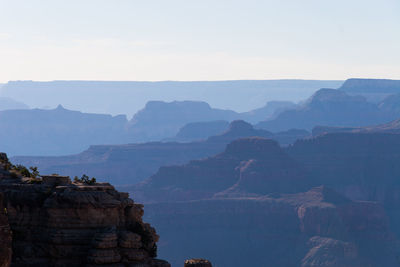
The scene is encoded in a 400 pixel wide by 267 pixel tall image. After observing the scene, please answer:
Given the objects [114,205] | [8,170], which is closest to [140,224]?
[114,205]

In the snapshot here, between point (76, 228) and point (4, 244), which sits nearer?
point (4, 244)

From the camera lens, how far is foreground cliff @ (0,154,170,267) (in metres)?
33.5

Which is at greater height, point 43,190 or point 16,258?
point 43,190

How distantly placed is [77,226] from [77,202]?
2.88 feet

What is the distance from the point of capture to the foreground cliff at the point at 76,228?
110 feet

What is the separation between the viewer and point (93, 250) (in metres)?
33.0

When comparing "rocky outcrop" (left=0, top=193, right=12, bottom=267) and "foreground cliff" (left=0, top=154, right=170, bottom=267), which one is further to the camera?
"foreground cliff" (left=0, top=154, right=170, bottom=267)

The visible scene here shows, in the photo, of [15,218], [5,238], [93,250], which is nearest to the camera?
[5,238]

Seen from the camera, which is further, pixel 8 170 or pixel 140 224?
pixel 8 170

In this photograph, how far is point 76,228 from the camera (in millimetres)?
33906

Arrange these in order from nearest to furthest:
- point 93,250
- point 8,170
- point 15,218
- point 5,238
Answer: point 5,238 < point 93,250 < point 15,218 < point 8,170

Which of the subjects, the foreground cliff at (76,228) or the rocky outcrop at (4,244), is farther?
the foreground cliff at (76,228)

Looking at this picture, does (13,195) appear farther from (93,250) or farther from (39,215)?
(93,250)

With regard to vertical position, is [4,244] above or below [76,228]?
below
